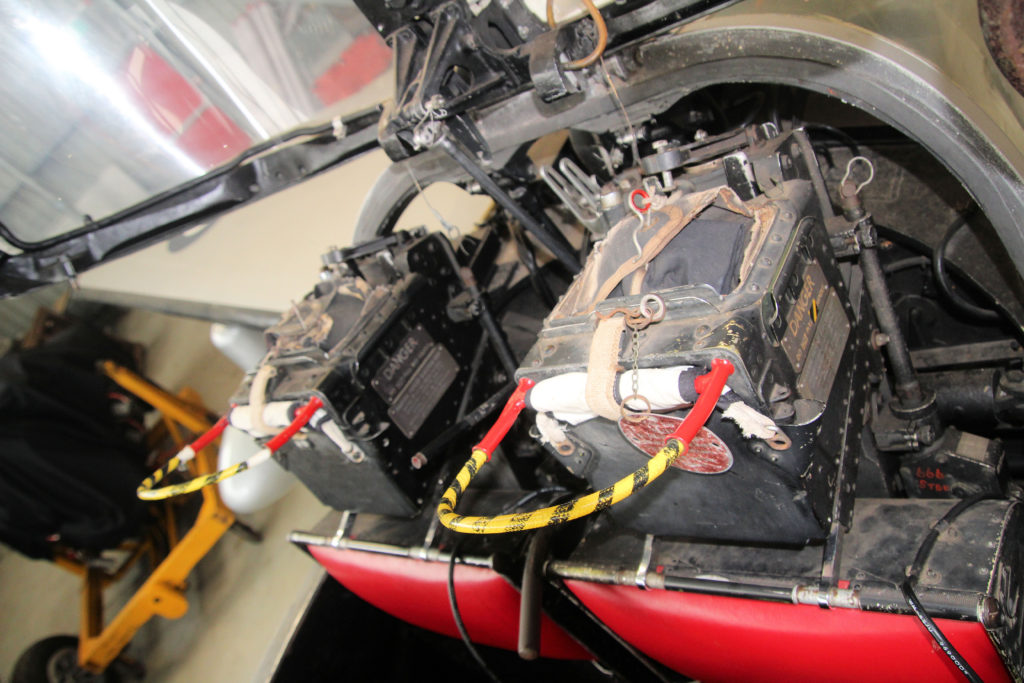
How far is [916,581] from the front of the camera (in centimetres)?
94

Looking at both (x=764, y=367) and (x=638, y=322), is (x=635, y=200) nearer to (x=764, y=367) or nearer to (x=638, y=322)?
(x=638, y=322)

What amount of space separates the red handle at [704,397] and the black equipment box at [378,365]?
84cm

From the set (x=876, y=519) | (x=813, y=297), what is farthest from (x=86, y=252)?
(x=876, y=519)

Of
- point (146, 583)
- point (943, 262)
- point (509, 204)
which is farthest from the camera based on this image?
point (146, 583)

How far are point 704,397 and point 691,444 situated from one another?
20 cm

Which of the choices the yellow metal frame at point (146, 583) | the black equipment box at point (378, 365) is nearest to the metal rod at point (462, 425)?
the black equipment box at point (378, 365)

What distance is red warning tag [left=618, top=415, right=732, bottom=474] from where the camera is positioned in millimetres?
875

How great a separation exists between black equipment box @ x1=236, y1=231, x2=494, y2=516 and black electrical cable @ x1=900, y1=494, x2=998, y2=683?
100 centimetres

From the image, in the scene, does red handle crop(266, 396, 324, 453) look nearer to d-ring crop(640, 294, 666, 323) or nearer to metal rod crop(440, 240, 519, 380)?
metal rod crop(440, 240, 519, 380)

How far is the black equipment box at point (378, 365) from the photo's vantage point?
1615 mm

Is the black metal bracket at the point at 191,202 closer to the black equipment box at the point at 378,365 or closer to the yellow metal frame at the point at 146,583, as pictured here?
the black equipment box at the point at 378,365

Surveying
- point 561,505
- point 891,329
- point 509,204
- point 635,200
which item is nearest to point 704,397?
point 561,505

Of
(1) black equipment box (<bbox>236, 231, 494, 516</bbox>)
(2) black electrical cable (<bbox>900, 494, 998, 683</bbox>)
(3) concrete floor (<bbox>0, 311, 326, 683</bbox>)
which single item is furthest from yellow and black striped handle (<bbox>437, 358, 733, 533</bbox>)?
(3) concrete floor (<bbox>0, 311, 326, 683</bbox>)

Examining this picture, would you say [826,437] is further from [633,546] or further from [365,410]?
[365,410]
